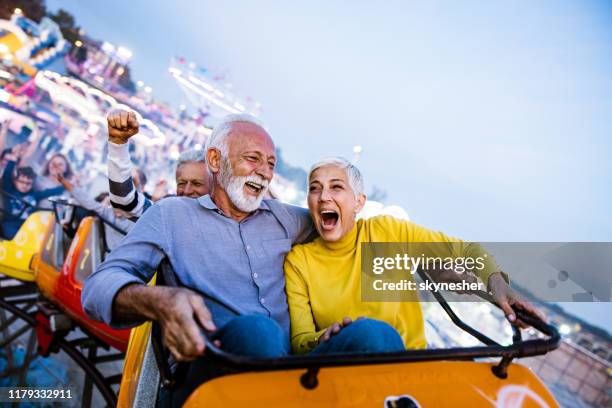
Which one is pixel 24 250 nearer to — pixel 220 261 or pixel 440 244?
pixel 220 261

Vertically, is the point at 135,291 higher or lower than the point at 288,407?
higher

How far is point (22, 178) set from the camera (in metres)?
7.73

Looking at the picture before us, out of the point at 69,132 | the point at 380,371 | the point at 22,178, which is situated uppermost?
the point at 69,132

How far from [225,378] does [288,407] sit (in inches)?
6.9

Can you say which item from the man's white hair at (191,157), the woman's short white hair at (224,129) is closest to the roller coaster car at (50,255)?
the man's white hair at (191,157)

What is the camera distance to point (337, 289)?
1813mm

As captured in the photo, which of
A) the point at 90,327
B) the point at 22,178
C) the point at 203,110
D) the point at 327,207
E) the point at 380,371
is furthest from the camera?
the point at 203,110

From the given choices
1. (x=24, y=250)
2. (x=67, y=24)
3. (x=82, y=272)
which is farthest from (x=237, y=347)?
(x=67, y=24)

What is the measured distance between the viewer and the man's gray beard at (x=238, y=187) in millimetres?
1889

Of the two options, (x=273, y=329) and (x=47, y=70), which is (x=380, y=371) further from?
(x=47, y=70)

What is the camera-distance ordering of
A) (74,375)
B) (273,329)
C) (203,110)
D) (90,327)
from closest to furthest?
(273,329) → (90,327) → (74,375) → (203,110)

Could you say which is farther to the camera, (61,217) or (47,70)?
(47,70)

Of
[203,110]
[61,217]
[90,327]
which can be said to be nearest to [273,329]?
[90,327]

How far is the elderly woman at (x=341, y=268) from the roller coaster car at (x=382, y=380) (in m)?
0.40
